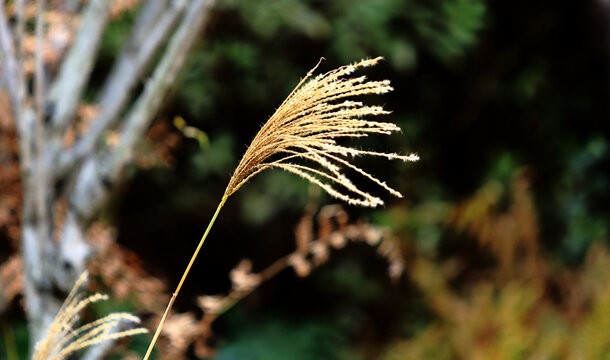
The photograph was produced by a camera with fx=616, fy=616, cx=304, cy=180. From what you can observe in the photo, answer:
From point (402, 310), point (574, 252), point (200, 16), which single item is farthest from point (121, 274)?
point (574, 252)

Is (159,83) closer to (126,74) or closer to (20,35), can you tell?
(126,74)

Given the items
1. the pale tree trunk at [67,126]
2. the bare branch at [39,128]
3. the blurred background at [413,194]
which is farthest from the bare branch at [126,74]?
the blurred background at [413,194]

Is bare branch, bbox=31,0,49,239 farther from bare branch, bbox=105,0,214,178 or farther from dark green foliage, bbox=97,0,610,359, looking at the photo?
dark green foliage, bbox=97,0,610,359

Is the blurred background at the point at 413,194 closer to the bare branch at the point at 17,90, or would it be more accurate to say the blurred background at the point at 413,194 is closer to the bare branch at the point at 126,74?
the bare branch at the point at 126,74

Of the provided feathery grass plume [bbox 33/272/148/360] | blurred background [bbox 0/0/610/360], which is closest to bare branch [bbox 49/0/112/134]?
feathery grass plume [bbox 33/272/148/360]

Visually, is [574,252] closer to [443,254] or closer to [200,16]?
[443,254]

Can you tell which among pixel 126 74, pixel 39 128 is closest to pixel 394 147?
pixel 126 74
